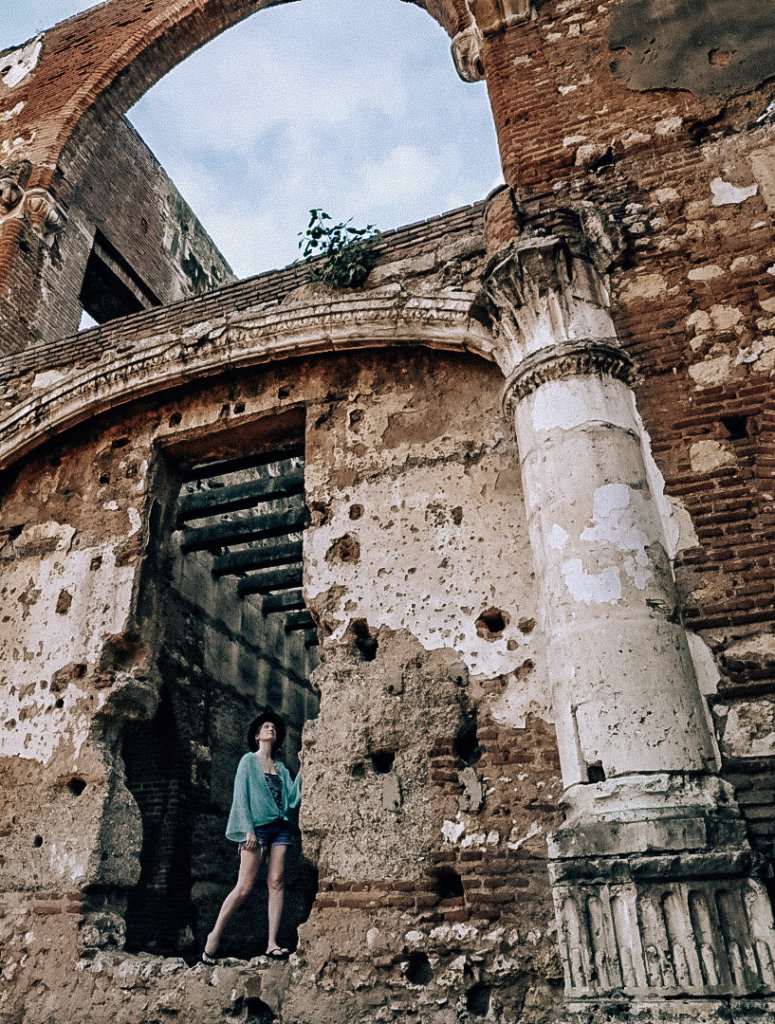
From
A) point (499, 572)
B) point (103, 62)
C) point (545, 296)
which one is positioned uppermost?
point (103, 62)

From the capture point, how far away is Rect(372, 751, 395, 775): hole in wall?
433 centimetres

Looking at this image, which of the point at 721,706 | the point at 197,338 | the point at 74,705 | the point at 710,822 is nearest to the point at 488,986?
the point at 710,822

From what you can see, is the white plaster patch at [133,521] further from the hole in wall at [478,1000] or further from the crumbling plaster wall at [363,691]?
the hole in wall at [478,1000]

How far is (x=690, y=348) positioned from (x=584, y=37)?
9.02 feet

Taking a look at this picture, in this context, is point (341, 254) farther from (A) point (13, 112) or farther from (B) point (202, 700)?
(A) point (13, 112)

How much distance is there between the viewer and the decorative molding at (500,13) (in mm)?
5891

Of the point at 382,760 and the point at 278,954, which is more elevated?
the point at 382,760

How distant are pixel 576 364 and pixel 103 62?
8.74m

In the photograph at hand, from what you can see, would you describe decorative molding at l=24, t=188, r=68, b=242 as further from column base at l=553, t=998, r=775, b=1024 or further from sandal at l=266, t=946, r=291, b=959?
column base at l=553, t=998, r=775, b=1024

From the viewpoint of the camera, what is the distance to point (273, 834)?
15.7ft

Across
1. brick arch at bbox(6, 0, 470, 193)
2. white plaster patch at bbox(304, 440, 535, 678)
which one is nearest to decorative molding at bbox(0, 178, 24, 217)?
brick arch at bbox(6, 0, 470, 193)

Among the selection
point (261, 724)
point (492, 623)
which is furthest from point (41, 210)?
point (492, 623)

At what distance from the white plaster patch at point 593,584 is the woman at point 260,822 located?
1971 mm

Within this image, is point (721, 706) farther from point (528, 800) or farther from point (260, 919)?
point (260, 919)
